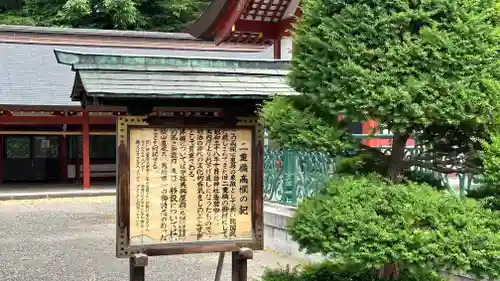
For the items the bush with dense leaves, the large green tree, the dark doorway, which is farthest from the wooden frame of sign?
the dark doorway

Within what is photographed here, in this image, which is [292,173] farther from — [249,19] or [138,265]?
[249,19]

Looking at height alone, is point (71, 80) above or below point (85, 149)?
above

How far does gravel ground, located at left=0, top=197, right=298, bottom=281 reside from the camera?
24.7ft

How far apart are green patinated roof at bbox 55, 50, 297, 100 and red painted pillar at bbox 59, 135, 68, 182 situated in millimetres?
14862

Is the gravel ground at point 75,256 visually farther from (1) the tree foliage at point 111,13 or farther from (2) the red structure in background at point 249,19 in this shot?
(1) the tree foliage at point 111,13

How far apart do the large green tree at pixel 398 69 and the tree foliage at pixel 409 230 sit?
40 centimetres

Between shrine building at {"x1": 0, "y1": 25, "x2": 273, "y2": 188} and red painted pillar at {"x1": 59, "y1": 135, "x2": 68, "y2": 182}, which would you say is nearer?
shrine building at {"x1": 0, "y1": 25, "x2": 273, "y2": 188}

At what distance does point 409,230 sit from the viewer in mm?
3604

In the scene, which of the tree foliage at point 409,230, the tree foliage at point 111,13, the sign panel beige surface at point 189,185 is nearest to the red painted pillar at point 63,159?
the tree foliage at point 111,13

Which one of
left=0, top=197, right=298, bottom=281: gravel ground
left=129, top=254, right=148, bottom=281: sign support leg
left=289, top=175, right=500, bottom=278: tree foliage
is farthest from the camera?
left=0, top=197, right=298, bottom=281: gravel ground

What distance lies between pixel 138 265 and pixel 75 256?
4.42 metres

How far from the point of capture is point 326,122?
3.95 m

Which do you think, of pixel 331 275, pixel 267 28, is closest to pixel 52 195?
pixel 267 28

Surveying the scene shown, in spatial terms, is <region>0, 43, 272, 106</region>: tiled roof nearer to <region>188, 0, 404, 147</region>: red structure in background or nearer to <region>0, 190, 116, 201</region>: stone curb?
<region>188, 0, 404, 147</region>: red structure in background
